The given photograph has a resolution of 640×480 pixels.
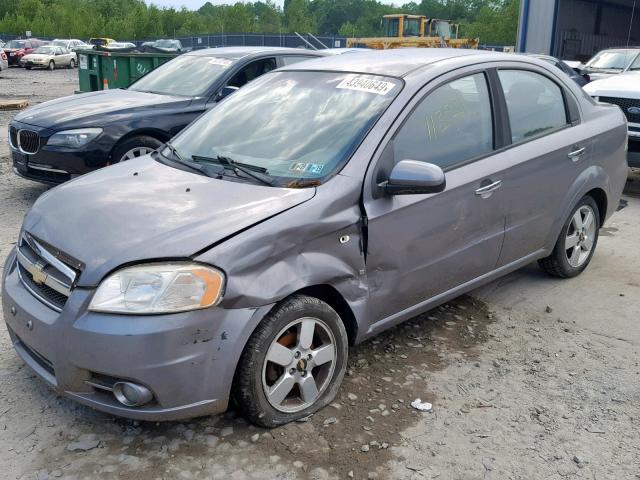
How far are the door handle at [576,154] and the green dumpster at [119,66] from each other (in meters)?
8.86

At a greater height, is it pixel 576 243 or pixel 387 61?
pixel 387 61

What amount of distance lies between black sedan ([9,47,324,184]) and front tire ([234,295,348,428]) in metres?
4.20

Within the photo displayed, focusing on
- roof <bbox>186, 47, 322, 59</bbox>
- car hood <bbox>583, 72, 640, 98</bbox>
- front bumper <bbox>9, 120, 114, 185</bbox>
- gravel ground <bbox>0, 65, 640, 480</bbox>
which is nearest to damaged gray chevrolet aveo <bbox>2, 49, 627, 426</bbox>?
gravel ground <bbox>0, 65, 640, 480</bbox>

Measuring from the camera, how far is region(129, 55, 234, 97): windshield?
7406mm

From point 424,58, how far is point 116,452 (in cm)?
278

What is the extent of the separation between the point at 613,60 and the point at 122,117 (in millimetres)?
10848

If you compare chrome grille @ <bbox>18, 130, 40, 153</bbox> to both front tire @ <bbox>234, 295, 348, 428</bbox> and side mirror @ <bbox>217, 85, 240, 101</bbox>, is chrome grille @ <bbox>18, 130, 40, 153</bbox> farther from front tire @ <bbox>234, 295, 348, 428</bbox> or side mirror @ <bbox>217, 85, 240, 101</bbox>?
front tire @ <bbox>234, 295, 348, 428</bbox>

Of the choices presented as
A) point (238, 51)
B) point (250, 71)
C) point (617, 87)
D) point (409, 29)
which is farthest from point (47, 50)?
point (617, 87)

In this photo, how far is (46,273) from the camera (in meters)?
3.00

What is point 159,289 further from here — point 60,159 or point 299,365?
point 60,159

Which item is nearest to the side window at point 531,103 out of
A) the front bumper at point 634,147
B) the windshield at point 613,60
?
the front bumper at point 634,147

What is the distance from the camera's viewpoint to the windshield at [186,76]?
7.41 meters

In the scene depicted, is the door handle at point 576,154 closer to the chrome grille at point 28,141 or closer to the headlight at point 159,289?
the headlight at point 159,289

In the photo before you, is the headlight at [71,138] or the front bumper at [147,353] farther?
the headlight at [71,138]
